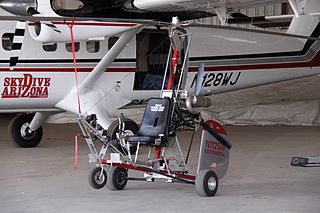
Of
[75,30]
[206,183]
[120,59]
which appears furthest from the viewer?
[120,59]

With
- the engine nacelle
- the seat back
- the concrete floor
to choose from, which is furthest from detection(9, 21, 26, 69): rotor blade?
the seat back

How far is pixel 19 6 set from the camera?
10.6m

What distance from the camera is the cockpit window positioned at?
10.5 meters

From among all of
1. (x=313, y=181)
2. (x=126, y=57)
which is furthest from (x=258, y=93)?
(x=313, y=181)

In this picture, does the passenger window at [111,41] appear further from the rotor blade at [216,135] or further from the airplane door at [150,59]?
the rotor blade at [216,135]

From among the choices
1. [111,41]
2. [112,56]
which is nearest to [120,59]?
[111,41]

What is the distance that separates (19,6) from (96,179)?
3724 millimetres

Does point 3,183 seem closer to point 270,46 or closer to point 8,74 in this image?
point 8,74

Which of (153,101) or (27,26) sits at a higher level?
(27,26)

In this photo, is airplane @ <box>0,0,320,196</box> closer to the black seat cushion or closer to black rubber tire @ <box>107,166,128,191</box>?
black rubber tire @ <box>107,166,128,191</box>

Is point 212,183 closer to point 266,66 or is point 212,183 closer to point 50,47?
point 50,47

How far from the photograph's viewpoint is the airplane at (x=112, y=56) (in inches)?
421

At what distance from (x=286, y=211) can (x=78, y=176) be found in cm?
328

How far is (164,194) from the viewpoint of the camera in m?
8.01
